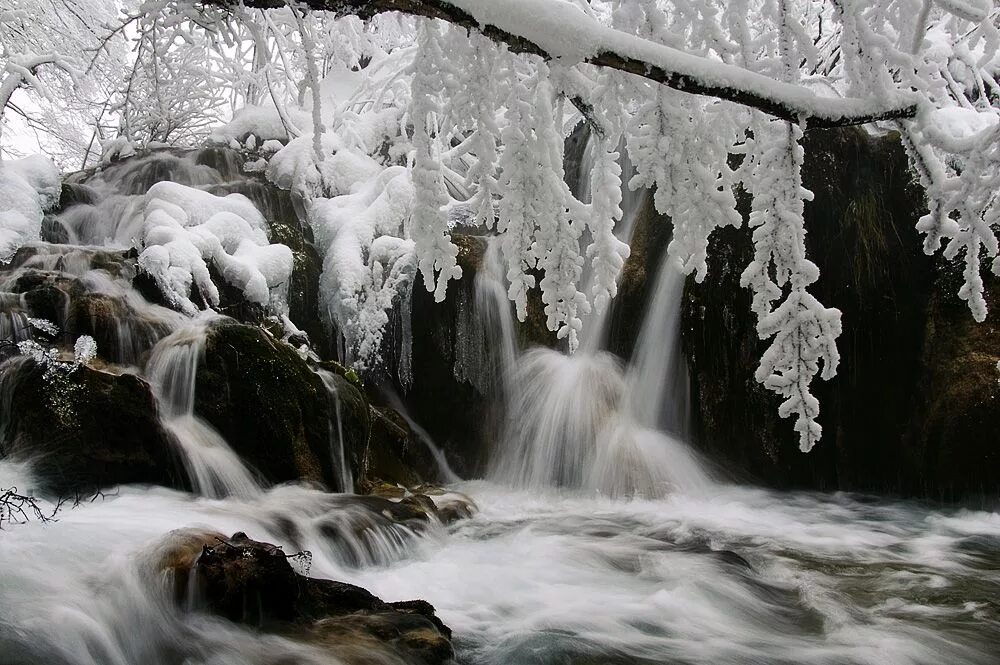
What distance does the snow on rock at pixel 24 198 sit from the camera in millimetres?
7910

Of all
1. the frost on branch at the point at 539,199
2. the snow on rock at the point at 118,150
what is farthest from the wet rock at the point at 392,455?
the snow on rock at the point at 118,150

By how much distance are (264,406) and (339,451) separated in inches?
32.4

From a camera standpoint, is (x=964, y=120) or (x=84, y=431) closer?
(x=84, y=431)

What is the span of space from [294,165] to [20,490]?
22.2 feet

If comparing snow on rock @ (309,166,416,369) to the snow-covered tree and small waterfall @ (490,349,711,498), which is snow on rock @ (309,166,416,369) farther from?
the snow-covered tree

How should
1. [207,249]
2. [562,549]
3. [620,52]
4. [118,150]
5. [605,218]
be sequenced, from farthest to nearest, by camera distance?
[118,150], [207,249], [562,549], [605,218], [620,52]

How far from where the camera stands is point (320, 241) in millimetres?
9641

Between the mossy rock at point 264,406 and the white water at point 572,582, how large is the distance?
37 cm

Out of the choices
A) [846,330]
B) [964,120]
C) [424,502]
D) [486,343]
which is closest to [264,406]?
[424,502]

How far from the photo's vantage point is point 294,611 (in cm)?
357

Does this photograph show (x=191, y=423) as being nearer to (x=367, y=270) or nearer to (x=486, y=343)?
(x=367, y=270)

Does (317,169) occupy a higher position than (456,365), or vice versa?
(317,169)

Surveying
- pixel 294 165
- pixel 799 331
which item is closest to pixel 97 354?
pixel 294 165

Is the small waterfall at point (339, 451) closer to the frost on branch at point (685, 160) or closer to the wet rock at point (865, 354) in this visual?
the wet rock at point (865, 354)
